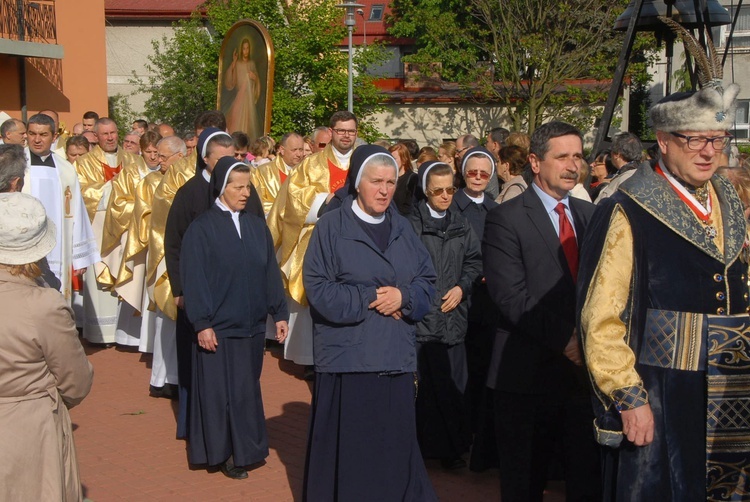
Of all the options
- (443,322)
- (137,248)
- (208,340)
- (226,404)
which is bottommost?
(226,404)

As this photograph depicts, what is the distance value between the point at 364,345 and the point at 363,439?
0.50 meters

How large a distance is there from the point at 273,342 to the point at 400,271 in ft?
18.8

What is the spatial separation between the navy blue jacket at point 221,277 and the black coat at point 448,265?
107cm

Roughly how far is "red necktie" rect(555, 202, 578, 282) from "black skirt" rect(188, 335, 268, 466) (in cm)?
233

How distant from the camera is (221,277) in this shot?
20.0 ft

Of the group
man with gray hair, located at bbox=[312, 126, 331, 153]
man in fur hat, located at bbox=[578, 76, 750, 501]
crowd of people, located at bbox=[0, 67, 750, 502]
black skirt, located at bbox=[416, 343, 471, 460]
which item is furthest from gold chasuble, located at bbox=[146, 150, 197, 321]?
man in fur hat, located at bbox=[578, 76, 750, 501]

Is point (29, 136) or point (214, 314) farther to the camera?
point (29, 136)

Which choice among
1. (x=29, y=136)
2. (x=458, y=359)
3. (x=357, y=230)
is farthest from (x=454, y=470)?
(x=29, y=136)

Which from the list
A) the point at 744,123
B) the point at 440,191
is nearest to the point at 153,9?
the point at 744,123

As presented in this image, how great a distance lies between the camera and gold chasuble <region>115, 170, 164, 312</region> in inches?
359

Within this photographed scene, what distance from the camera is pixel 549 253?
472cm

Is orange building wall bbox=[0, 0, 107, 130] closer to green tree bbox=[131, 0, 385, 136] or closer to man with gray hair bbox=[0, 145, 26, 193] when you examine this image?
green tree bbox=[131, 0, 385, 136]

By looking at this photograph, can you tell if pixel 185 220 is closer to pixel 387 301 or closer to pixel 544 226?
pixel 387 301

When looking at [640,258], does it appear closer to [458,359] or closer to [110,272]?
[458,359]
